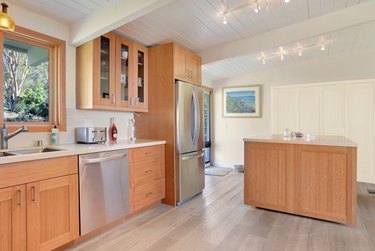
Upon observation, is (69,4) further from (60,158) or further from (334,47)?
(334,47)

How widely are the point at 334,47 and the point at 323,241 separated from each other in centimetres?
372

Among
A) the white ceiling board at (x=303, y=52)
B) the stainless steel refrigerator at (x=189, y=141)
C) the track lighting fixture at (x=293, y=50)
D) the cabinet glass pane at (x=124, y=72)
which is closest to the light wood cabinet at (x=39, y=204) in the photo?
the cabinet glass pane at (x=124, y=72)

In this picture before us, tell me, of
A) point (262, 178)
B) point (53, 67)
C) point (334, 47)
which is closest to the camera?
point (53, 67)

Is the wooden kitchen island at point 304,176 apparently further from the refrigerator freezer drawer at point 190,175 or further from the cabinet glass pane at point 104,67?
the cabinet glass pane at point 104,67

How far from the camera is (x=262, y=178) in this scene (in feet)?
9.86

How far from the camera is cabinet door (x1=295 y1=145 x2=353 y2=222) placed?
8.34 feet

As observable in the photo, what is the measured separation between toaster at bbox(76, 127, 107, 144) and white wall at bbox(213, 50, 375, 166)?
3704 millimetres

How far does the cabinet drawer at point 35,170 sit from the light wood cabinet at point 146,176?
0.73 m

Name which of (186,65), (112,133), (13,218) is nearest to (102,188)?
(13,218)

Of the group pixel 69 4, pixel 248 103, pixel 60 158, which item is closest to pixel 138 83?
pixel 69 4

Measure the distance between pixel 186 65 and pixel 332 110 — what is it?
312 cm

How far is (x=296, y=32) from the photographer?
323cm

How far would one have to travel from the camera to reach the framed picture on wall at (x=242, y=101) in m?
5.46

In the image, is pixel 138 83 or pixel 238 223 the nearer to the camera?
Result: pixel 238 223
